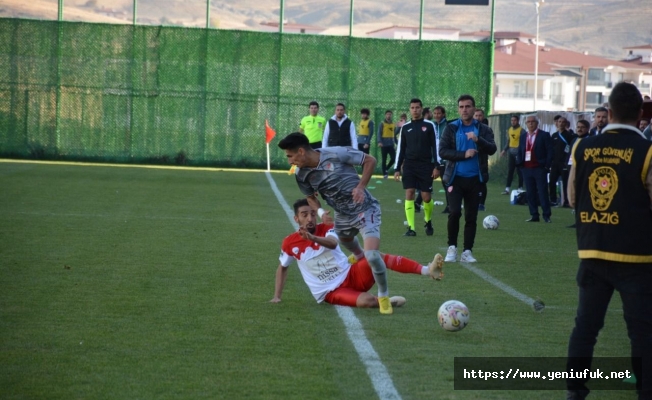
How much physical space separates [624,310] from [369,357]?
189cm

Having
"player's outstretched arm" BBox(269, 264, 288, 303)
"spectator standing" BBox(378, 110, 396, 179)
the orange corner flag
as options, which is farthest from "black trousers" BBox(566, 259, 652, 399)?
the orange corner flag

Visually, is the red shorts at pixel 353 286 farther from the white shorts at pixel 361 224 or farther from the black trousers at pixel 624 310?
the black trousers at pixel 624 310

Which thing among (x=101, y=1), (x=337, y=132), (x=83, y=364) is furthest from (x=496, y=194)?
(x=101, y=1)

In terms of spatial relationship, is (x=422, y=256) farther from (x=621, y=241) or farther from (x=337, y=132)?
(x=337, y=132)

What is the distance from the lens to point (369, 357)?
6445mm

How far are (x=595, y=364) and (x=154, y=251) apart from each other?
673 centimetres

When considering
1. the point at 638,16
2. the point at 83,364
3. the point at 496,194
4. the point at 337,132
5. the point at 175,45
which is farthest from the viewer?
the point at 638,16

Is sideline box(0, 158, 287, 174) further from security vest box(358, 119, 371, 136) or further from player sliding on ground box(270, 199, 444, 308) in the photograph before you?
player sliding on ground box(270, 199, 444, 308)

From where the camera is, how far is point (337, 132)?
2080 centimetres

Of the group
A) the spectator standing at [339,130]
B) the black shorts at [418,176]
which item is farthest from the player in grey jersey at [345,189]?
the spectator standing at [339,130]

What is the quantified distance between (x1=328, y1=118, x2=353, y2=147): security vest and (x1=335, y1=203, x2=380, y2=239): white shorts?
12549mm

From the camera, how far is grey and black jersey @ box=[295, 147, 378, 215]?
8.13 metres

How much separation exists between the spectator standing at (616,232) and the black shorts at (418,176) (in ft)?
31.8

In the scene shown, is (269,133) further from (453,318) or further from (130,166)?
(453,318)
